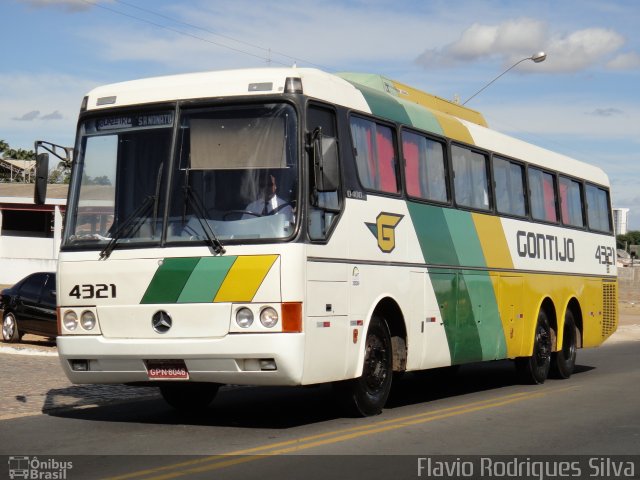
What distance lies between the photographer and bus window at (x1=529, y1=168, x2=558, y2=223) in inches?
677

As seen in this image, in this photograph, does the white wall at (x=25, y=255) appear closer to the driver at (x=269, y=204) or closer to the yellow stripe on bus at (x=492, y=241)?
the yellow stripe on bus at (x=492, y=241)

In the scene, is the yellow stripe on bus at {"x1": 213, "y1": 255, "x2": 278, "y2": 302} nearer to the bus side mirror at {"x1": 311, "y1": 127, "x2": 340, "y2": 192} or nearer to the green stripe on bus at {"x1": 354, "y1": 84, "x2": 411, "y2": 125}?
the bus side mirror at {"x1": 311, "y1": 127, "x2": 340, "y2": 192}

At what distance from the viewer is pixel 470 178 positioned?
14930 millimetres

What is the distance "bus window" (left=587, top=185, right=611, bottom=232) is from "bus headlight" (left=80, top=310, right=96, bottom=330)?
1136cm

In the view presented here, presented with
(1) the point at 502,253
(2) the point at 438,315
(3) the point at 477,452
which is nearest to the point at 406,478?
(3) the point at 477,452

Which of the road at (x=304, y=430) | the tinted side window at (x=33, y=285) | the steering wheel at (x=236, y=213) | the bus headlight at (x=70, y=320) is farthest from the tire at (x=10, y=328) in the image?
the steering wheel at (x=236, y=213)

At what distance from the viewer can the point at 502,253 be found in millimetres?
15625

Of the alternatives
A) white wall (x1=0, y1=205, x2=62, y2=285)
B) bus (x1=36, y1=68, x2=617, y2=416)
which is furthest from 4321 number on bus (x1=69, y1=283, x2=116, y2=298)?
white wall (x1=0, y1=205, x2=62, y2=285)

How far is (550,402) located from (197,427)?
5021 mm

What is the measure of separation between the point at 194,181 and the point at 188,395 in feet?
10.2

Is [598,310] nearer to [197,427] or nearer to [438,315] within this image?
[438,315]

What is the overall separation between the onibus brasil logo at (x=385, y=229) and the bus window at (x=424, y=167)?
68 centimetres

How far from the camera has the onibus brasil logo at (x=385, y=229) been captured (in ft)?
39.0

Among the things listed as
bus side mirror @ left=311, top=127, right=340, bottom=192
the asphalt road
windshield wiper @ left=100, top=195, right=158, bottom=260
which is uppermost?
bus side mirror @ left=311, top=127, right=340, bottom=192
